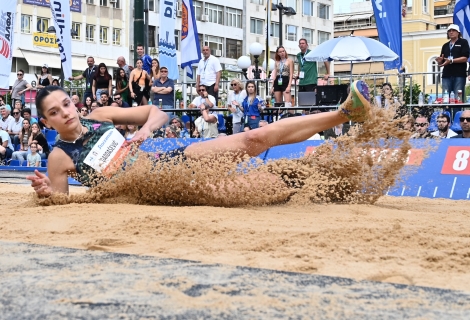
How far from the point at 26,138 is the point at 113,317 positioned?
14.7 m

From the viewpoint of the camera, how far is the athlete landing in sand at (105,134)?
617 cm

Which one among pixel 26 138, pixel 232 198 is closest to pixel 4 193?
pixel 232 198

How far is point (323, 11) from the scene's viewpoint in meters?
83.2

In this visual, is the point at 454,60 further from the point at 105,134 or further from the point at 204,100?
the point at 105,134

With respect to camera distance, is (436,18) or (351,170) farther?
(436,18)

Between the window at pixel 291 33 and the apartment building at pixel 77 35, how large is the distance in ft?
68.9

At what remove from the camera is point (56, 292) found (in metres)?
2.85

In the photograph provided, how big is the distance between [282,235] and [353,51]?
1165 cm

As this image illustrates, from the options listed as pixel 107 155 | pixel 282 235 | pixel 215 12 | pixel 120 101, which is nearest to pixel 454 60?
pixel 120 101

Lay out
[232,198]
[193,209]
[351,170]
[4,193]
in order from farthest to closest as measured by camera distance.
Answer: [4,193] < [351,170] < [232,198] < [193,209]

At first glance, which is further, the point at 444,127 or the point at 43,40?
the point at 43,40

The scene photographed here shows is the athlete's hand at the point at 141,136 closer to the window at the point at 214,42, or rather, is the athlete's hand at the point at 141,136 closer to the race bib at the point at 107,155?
the race bib at the point at 107,155

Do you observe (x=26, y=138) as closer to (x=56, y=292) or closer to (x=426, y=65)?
(x=56, y=292)

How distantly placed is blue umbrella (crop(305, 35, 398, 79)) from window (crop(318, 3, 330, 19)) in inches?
2699
